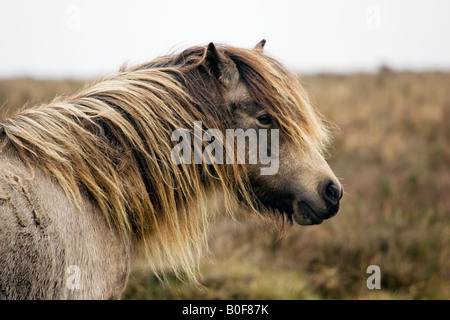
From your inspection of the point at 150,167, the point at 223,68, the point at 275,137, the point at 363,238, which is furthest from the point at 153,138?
the point at 363,238

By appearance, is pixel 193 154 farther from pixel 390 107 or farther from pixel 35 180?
pixel 390 107

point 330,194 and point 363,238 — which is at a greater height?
point 330,194

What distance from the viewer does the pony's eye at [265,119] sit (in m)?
2.53

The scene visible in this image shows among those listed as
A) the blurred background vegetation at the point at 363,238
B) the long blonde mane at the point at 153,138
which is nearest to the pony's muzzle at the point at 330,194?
the long blonde mane at the point at 153,138

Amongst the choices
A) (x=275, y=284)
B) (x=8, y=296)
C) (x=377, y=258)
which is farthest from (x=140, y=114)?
(x=377, y=258)

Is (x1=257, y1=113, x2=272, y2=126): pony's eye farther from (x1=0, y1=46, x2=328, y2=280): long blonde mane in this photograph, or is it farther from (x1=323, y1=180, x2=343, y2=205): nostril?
(x1=323, y1=180, x2=343, y2=205): nostril

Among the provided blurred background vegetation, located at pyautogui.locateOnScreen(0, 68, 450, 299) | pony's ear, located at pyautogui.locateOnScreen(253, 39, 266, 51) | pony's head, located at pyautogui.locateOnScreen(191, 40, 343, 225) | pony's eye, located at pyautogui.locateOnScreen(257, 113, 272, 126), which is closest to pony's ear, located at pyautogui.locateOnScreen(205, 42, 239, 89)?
pony's head, located at pyautogui.locateOnScreen(191, 40, 343, 225)

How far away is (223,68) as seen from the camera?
253 cm

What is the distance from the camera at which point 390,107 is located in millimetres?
13227

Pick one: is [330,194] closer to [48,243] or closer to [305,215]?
[305,215]

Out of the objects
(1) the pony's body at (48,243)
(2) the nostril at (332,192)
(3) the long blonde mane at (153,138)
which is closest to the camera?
(1) the pony's body at (48,243)

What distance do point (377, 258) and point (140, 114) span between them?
545 centimetres

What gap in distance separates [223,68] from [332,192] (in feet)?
3.19

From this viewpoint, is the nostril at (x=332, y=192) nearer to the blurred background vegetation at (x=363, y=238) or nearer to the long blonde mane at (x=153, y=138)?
the long blonde mane at (x=153, y=138)
